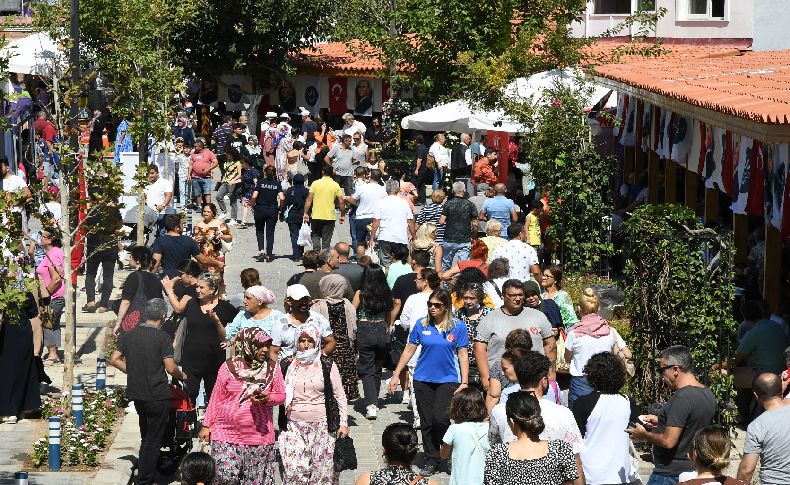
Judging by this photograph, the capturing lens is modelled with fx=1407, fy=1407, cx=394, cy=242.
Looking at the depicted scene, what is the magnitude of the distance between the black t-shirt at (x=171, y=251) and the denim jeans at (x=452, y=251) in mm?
4853

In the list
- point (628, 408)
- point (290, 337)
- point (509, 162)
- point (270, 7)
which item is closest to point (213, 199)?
point (509, 162)

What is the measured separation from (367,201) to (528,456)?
48.0 ft

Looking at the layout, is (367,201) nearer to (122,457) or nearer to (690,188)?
(690,188)

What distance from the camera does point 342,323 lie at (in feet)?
45.9

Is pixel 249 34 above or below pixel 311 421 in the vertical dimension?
above

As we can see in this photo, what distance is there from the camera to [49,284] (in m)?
16.9

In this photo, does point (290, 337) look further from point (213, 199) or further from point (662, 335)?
point (213, 199)

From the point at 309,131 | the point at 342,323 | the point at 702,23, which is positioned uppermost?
the point at 702,23

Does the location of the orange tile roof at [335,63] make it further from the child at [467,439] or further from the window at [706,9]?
the child at [467,439]

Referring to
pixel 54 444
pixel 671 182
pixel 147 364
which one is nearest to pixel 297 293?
pixel 147 364

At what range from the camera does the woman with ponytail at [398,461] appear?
820cm

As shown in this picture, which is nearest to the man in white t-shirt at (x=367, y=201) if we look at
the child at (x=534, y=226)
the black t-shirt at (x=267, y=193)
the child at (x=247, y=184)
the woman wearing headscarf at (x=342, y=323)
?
the black t-shirt at (x=267, y=193)

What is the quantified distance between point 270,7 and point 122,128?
10.4m

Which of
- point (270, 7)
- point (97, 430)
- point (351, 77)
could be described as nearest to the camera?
point (97, 430)
